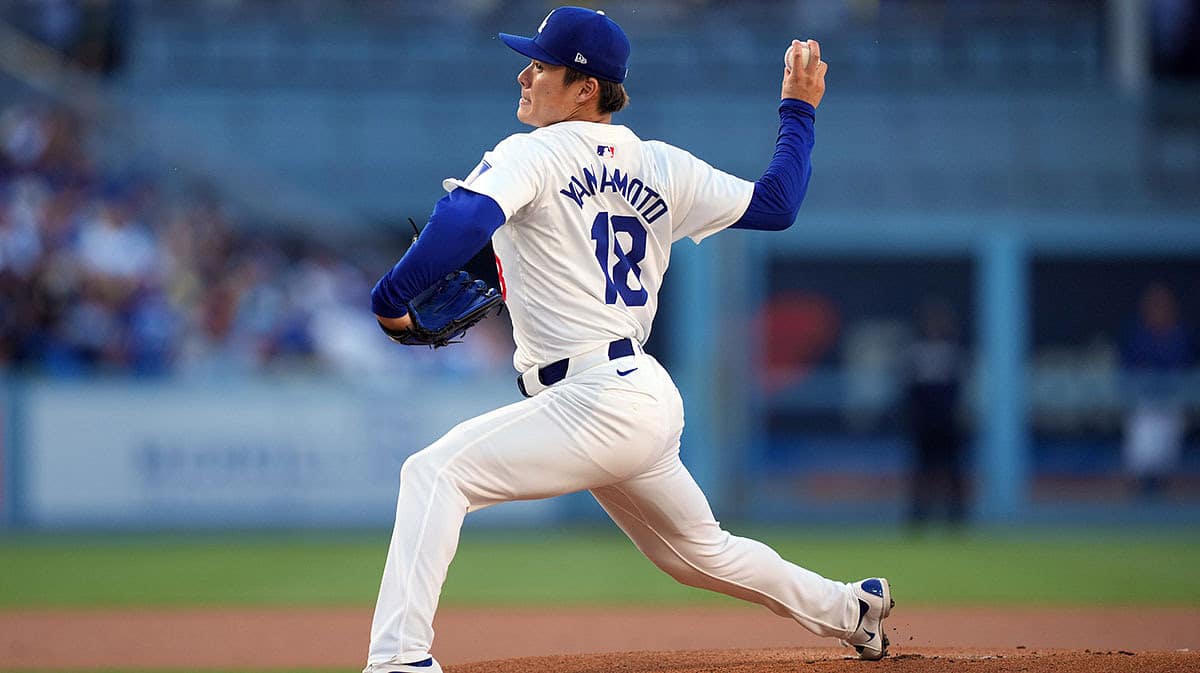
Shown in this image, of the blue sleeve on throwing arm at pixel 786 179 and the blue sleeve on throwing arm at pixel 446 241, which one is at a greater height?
the blue sleeve on throwing arm at pixel 786 179

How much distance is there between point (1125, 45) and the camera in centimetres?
1883

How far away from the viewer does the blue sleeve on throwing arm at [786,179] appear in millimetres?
4625

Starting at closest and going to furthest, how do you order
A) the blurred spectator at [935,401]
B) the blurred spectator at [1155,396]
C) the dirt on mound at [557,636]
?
1. the dirt on mound at [557,636]
2. the blurred spectator at [935,401]
3. the blurred spectator at [1155,396]

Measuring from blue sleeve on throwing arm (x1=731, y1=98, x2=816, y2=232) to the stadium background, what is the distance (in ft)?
17.1

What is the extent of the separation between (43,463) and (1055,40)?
1242cm

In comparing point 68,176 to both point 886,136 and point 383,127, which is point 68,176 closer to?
point 383,127

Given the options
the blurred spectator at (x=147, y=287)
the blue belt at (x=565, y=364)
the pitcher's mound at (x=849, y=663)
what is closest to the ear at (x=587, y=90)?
the blue belt at (x=565, y=364)

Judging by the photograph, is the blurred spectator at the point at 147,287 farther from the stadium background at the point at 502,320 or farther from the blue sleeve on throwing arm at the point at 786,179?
the blue sleeve on throwing arm at the point at 786,179

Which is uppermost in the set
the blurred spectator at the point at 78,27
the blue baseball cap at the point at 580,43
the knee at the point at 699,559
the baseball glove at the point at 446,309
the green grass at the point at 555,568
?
the blurred spectator at the point at 78,27

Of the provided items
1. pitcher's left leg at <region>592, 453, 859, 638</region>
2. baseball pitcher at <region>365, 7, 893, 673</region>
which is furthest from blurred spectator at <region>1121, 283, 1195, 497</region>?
baseball pitcher at <region>365, 7, 893, 673</region>

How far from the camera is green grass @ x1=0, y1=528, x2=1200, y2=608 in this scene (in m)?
9.37

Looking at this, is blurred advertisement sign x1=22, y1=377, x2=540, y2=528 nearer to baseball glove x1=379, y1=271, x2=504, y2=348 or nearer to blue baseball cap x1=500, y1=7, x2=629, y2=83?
baseball glove x1=379, y1=271, x2=504, y2=348

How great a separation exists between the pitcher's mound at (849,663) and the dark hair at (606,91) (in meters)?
1.71

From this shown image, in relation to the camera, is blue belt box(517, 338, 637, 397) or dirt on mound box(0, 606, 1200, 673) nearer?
blue belt box(517, 338, 637, 397)
